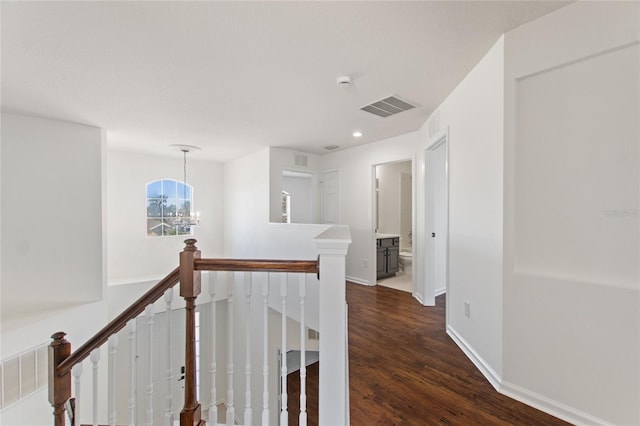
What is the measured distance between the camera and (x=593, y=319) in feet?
5.29

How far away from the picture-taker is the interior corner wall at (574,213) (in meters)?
1.53

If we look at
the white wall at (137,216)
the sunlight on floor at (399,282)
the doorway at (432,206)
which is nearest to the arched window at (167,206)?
the white wall at (137,216)

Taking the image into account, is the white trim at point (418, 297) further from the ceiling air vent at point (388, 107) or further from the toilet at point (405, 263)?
the ceiling air vent at point (388, 107)

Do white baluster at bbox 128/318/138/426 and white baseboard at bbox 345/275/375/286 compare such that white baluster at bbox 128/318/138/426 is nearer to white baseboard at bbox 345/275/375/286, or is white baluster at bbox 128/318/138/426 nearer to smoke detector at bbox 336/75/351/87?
smoke detector at bbox 336/75/351/87

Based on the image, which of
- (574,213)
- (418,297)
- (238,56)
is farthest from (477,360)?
(238,56)

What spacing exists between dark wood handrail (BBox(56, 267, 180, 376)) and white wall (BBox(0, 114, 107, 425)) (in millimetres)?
2127

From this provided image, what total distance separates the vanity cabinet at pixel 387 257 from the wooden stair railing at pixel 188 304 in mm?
4056

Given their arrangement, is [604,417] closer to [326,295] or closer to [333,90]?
[326,295]

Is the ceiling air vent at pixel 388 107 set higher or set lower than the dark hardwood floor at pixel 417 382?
higher

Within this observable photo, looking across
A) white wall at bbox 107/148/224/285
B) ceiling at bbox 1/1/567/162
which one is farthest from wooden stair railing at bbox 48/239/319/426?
white wall at bbox 107/148/224/285

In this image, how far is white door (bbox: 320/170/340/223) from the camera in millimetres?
5477

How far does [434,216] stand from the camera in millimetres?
3885

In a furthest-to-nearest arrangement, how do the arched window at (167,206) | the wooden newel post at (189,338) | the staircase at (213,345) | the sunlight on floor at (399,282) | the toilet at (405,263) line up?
the toilet at (405,263), the arched window at (167,206), the sunlight on floor at (399,282), the wooden newel post at (189,338), the staircase at (213,345)

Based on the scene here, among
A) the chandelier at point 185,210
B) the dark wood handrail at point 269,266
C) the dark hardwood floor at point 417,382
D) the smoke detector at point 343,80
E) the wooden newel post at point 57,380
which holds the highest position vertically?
the smoke detector at point 343,80
